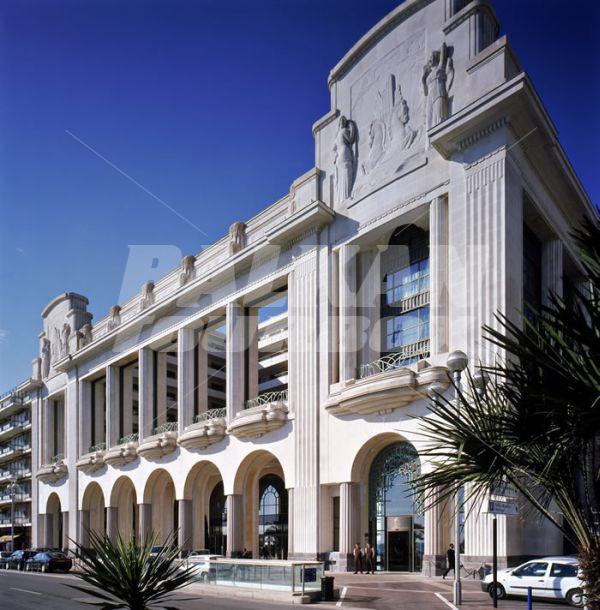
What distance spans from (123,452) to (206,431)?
37.2 ft

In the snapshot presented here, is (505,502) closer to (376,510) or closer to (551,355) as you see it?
(551,355)

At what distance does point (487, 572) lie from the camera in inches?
877

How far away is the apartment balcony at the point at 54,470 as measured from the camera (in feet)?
184

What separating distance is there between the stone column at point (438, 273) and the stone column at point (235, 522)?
625 inches

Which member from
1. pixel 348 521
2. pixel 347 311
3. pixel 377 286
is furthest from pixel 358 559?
pixel 377 286

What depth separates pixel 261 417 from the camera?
33500 millimetres

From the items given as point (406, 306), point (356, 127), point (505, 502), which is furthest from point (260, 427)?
point (505, 502)

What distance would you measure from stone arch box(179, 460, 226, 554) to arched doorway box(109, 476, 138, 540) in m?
7.47

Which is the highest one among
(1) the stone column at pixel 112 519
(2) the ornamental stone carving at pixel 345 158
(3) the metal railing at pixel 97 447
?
(2) the ornamental stone carving at pixel 345 158

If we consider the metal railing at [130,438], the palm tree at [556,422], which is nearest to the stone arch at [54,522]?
the metal railing at [130,438]

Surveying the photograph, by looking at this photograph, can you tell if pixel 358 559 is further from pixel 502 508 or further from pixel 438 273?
pixel 502 508

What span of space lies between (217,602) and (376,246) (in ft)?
54.4

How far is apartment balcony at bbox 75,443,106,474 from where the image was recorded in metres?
50.2

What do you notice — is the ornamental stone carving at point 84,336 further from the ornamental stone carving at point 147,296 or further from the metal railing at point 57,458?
the ornamental stone carving at point 147,296
